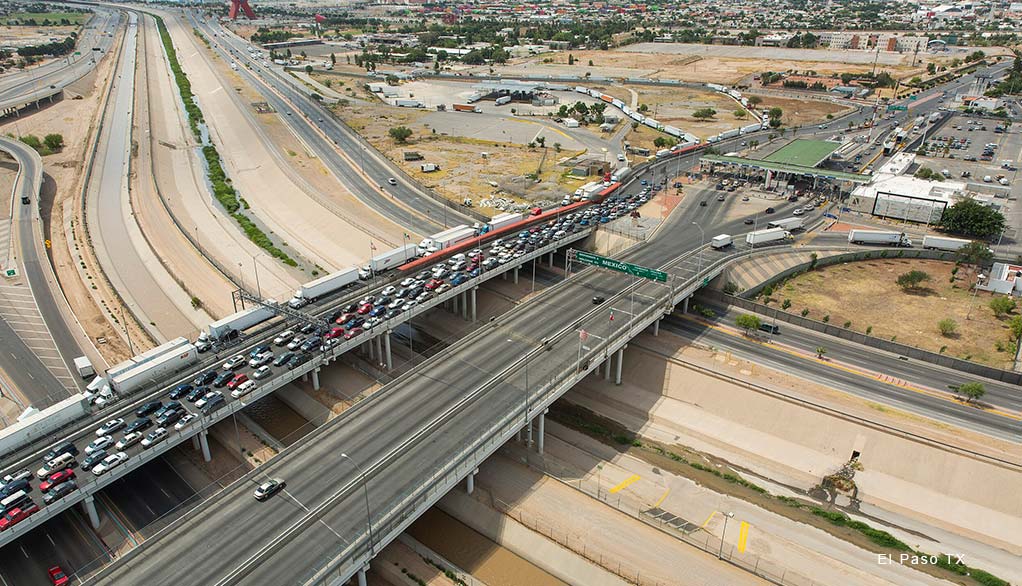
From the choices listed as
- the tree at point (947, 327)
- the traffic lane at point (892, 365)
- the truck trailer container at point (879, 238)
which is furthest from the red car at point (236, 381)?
the truck trailer container at point (879, 238)

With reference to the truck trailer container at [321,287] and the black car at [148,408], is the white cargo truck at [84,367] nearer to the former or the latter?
the black car at [148,408]

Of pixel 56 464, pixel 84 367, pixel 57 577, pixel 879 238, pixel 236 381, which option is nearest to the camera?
pixel 57 577

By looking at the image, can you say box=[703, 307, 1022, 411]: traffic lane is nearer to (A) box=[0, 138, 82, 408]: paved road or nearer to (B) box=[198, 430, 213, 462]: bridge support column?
(B) box=[198, 430, 213, 462]: bridge support column

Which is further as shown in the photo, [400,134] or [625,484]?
[400,134]

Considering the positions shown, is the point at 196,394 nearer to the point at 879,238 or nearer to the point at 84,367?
the point at 84,367

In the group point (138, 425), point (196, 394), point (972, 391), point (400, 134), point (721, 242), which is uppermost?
point (400, 134)

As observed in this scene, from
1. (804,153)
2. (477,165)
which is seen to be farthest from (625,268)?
(804,153)

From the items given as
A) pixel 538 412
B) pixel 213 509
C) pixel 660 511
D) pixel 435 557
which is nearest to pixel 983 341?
pixel 660 511
